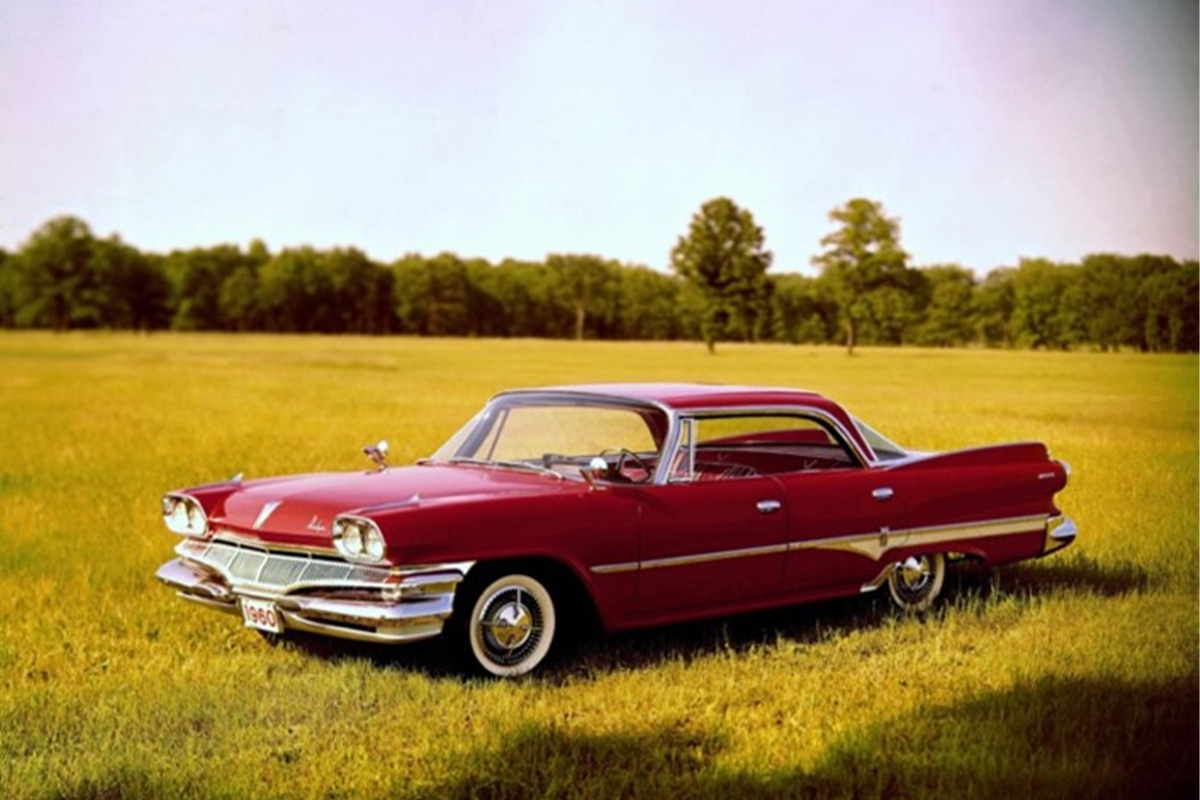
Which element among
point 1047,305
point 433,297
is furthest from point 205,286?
point 1047,305

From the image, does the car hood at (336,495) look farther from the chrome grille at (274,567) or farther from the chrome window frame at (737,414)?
the chrome window frame at (737,414)

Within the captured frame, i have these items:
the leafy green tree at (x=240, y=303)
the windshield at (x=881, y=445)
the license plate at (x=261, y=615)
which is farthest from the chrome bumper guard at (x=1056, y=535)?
the leafy green tree at (x=240, y=303)

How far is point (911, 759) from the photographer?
3520 mm

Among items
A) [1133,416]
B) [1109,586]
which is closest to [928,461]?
[1109,586]

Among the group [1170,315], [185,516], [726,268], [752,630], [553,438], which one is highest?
[726,268]

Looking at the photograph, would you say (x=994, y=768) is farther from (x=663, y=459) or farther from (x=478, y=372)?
(x=478, y=372)

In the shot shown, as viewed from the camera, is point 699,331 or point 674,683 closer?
point 674,683

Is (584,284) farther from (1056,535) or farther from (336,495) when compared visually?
(336,495)

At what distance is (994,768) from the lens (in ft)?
11.2

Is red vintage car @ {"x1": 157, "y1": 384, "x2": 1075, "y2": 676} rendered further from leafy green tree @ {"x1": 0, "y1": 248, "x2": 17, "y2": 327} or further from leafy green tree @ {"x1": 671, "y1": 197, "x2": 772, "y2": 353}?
leafy green tree @ {"x1": 671, "y1": 197, "x2": 772, "y2": 353}

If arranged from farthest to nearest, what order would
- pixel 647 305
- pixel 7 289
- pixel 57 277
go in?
1. pixel 647 305
2. pixel 57 277
3. pixel 7 289

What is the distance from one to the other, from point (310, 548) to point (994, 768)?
2122mm

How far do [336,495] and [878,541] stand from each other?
2.00 metres

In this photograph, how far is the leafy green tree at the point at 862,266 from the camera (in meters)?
7.84
